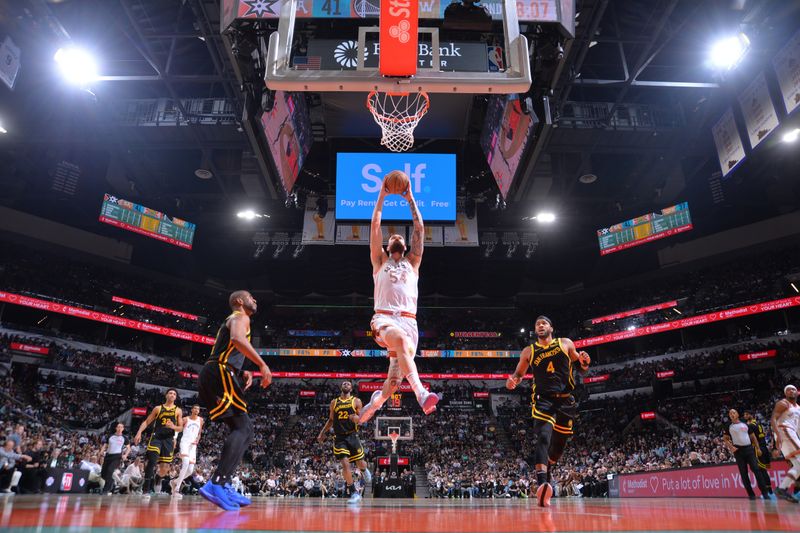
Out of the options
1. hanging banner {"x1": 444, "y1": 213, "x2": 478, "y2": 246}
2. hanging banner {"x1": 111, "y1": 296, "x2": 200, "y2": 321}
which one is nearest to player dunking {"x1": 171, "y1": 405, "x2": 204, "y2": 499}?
hanging banner {"x1": 444, "y1": 213, "x2": 478, "y2": 246}

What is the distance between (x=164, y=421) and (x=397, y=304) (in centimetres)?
682

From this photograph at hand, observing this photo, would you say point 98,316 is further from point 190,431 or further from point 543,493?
point 543,493

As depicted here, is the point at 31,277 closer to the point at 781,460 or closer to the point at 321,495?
the point at 321,495

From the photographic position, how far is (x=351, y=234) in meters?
20.3

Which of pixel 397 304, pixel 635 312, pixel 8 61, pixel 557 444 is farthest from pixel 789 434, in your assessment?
pixel 635 312

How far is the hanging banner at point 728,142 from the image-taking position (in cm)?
1430

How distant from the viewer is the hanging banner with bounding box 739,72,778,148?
12367 mm

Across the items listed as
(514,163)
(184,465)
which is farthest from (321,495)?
(514,163)

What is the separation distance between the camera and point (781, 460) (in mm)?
10688

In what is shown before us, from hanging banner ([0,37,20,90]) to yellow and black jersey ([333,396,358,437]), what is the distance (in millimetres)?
10996

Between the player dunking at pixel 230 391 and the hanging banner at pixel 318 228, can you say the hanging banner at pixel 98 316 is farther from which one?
the player dunking at pixel 230 391

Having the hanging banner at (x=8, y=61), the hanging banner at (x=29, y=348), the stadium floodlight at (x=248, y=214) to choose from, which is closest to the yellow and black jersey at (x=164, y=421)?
the hanging banner at (x=8, y=61)

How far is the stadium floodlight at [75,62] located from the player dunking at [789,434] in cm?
1680

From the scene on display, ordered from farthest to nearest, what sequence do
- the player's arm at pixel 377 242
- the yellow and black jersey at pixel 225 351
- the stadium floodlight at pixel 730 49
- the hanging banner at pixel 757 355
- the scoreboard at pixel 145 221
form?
1. the hanging banner at pixel 757 355
2. the scoreboard at pixel 145 221
3. the stadium floodlight at pixel 730 49
4. the player's arm at pixel 377 242
5. the yellow and black jersey at pixel 225 351
